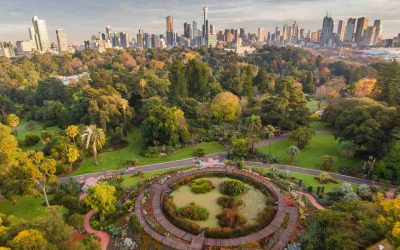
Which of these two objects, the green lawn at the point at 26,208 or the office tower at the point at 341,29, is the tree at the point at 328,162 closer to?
the green lawn at the point at 26,208

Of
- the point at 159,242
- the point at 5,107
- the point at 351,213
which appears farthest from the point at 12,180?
the point at 5,107

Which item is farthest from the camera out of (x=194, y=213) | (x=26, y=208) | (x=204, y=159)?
(x=204, y=159)

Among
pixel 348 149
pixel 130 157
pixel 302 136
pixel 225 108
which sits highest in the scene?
pixel 225 108

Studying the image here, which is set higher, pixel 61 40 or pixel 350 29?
pixel 350 29

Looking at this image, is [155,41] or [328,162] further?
[155,41]

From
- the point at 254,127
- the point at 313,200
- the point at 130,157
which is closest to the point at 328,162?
the point at 313,200

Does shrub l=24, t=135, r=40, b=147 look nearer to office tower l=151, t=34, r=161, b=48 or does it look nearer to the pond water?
the pond water

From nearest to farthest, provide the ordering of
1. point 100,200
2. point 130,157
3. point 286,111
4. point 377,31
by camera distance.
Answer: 1. point 100,200
2. point 130,157
3. point 286,111
4. point 377,31

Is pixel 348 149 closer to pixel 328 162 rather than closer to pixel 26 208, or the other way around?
pixel 328 162
